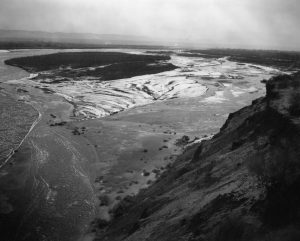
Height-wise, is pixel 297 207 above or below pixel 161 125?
above

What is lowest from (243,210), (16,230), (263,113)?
(16,230)

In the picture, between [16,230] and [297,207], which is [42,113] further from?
[297,207]

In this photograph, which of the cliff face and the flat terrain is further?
the flat terrain

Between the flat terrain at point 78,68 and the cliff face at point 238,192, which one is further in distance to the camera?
the flat terrain at point 78,68

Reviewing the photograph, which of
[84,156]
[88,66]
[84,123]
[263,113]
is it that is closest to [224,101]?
[84,123]

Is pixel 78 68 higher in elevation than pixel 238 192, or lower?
higher

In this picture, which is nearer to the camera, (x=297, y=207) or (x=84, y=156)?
(x=297, y=207)

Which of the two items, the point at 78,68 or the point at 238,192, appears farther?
the point at 78,68

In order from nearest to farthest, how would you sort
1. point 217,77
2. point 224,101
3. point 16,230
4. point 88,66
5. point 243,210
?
point 243,210 → point 16,230 → point 224,101 → point 217,77 → point 88,66
